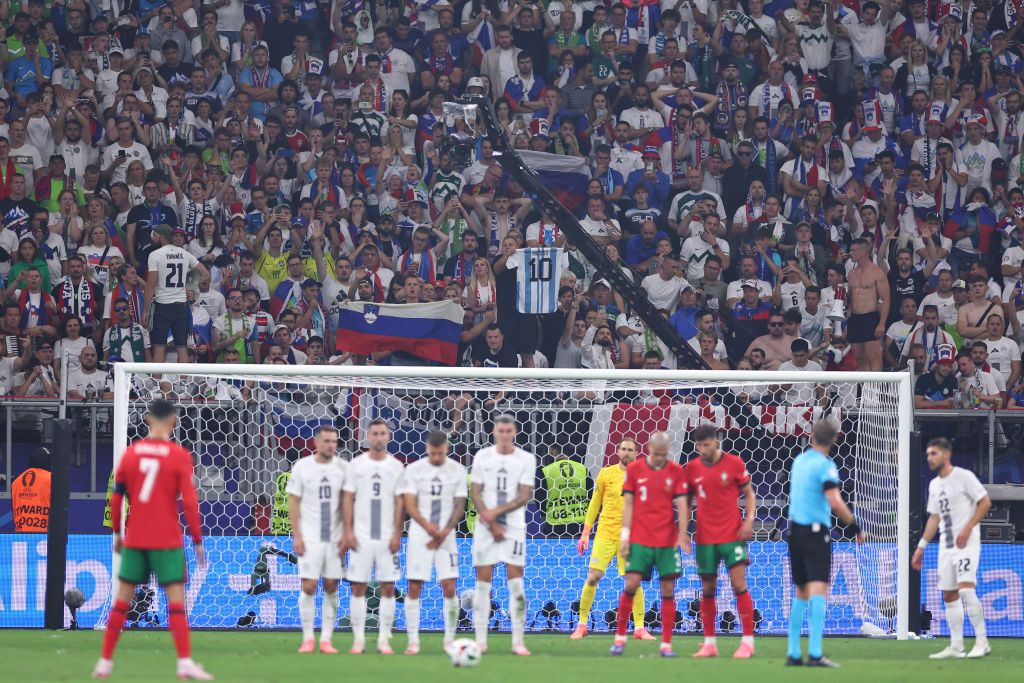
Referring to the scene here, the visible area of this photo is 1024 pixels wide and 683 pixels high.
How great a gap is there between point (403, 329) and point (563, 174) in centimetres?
398

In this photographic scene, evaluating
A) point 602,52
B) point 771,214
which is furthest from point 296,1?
point 771,214

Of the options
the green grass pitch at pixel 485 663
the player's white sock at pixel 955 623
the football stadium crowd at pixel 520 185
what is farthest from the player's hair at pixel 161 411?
the football stadium crowd at pixel 520 185

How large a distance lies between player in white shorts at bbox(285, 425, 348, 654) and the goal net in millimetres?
2174

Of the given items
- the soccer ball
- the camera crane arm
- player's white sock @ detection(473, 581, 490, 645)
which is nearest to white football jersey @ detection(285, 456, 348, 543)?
player's white sock @ detection(473, 581, 490, 645)

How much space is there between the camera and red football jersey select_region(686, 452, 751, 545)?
12820 millimetres

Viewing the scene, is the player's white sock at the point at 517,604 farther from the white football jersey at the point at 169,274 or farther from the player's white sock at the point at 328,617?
the white football jersey at the point at 169,274

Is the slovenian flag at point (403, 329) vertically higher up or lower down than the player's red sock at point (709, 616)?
higher up

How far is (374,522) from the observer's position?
1298 cm

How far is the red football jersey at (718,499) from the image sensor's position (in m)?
12.8

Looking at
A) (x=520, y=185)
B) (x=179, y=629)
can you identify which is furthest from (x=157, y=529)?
(x=520, y=185)

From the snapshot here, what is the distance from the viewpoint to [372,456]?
13008 mm

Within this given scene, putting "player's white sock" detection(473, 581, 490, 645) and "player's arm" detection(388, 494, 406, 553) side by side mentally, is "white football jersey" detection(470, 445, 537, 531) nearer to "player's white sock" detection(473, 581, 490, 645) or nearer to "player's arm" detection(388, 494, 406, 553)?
"player's white sock" detection(473, 581, 490, 645)

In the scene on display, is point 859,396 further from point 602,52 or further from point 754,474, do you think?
point 602,52

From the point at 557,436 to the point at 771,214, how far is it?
18.8 ft
